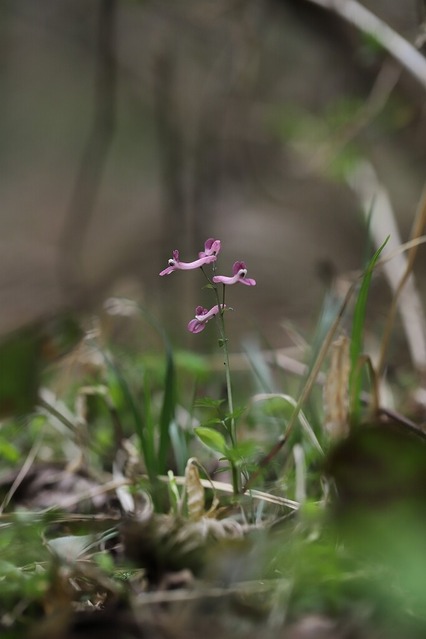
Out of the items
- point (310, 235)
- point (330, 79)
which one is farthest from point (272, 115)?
point (310, 235)

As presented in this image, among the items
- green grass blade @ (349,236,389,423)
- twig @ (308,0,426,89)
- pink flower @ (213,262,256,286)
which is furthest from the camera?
twig @ (308,0,426,89)

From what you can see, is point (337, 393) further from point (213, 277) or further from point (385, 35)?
point (385, 35)

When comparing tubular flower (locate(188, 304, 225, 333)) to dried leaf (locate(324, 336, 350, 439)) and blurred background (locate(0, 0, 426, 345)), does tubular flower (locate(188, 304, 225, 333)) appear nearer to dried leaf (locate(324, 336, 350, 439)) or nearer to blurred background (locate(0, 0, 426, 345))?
dried leaf (locate(324, 336, 350, 439))

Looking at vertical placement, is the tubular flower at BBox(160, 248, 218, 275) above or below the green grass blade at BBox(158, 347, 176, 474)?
above

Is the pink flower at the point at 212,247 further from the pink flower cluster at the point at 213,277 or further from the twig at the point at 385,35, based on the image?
the twig at the point at 385,35

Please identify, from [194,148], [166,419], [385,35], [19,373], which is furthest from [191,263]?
[194,148]

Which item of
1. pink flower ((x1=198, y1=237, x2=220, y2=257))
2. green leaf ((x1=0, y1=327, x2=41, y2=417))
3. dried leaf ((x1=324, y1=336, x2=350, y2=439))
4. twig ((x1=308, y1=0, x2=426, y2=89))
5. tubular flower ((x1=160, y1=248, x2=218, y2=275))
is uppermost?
twig ((x1=308, y1=0, x2=426, y2=89))

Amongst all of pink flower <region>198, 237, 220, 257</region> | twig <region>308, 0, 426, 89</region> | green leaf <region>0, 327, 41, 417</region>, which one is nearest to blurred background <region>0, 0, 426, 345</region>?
twig <region>308, 0, 426, 89</region>

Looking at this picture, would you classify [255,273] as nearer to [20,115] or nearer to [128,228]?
[128,228]
